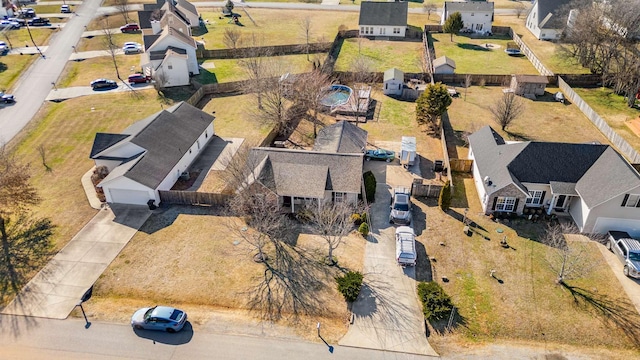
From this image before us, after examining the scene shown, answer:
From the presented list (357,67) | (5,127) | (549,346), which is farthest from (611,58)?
(5,127)

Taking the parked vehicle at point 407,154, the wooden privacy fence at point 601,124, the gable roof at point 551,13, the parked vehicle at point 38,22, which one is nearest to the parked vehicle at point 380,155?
the parked vehicle at point 407,154

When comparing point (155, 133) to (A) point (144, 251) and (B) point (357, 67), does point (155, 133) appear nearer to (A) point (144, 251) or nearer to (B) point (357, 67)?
(A) point (144, 251)

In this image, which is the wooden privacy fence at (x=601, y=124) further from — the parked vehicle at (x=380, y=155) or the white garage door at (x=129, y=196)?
the white garage door at (x=129, y=196)

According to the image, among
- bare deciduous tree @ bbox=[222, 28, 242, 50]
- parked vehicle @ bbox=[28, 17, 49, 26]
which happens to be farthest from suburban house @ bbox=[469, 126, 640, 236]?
parked vehicle @ bbox=[28, 17, 49, 26]

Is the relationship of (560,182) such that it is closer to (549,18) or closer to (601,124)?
(601,124)

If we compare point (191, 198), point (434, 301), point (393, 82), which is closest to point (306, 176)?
point (191, 198)
